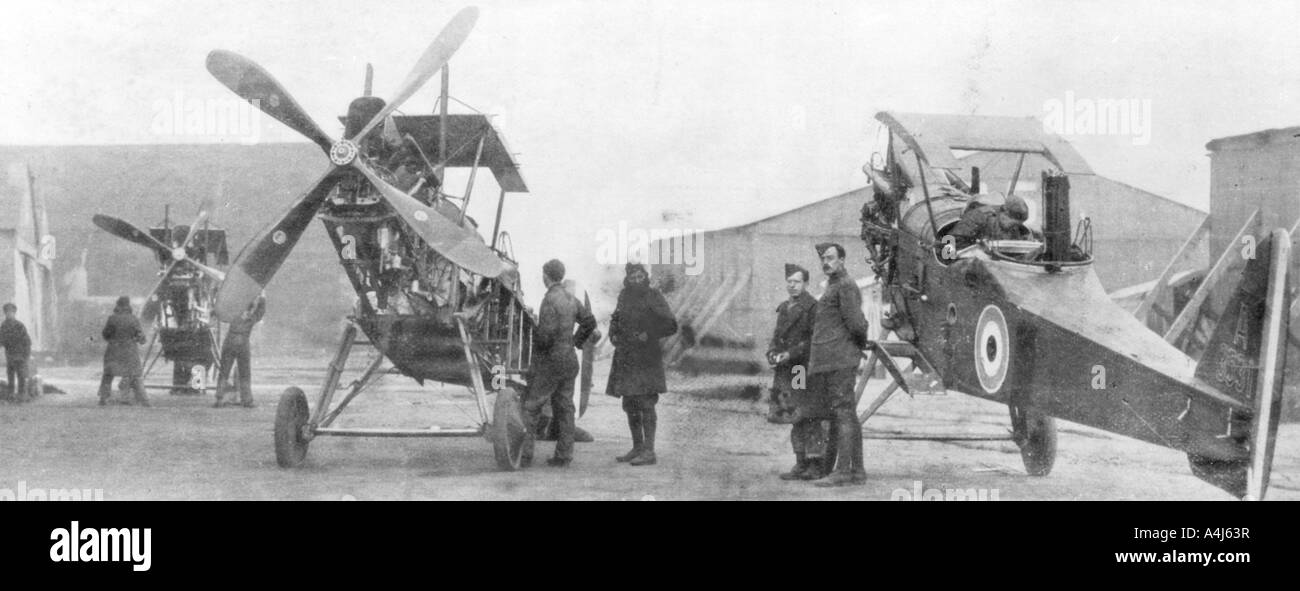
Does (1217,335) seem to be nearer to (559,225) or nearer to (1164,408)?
(1164,408)

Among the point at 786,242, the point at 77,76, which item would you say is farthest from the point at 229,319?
the point at 786,242

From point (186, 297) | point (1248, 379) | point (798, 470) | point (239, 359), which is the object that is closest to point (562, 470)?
point (798, 470)

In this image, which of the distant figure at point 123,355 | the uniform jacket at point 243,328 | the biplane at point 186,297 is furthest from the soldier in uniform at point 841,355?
the distant figure at point 123,355

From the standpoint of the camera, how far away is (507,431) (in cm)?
835

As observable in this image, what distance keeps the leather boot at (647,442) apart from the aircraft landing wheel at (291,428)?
2.74 meters

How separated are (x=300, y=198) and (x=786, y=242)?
9279 millimetres

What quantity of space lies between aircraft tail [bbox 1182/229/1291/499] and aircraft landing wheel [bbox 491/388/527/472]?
4821 millimetres

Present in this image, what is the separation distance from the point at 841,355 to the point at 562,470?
2.57 meters

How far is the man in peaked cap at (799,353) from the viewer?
821 cm

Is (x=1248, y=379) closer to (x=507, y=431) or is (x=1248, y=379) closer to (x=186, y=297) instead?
(x=507, y=431)

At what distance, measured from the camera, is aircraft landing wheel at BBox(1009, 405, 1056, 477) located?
27.8 ft

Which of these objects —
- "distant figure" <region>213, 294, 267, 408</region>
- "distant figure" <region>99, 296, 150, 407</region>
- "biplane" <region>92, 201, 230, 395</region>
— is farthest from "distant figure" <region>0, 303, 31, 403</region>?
"distant figure" <region>213, 294, 267, 408</region>

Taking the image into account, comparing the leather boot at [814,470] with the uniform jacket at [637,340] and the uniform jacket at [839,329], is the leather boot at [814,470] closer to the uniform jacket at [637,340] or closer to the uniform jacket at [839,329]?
the uniform jacket at [839,329]

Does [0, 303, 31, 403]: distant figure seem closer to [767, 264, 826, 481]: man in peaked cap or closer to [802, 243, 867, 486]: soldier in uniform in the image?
[767, 264, 826, 481]: man in peaked cap
